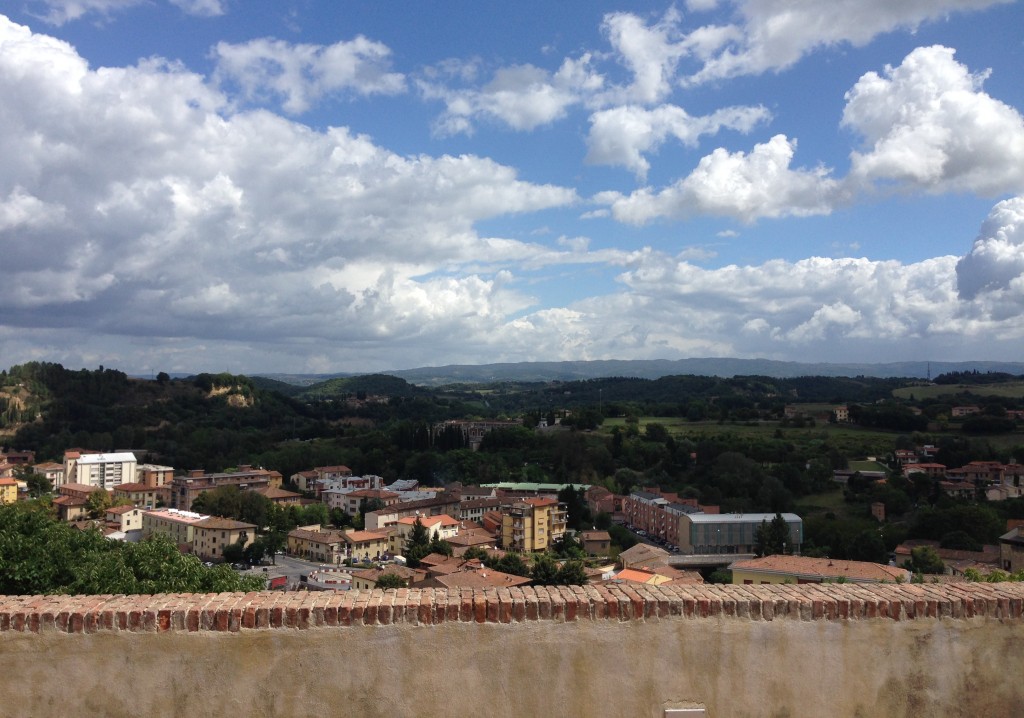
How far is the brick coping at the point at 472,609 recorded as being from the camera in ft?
17.3

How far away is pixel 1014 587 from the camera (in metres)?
5.92

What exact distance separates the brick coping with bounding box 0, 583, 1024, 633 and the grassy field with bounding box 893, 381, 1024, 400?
117 meters

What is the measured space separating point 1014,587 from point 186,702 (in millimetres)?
6792

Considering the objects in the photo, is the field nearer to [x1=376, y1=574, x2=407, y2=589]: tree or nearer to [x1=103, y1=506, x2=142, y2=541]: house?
[x1=103, y1=506, x2=142, y2=541]: house

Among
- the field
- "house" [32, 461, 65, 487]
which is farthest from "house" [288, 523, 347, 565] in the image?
the field

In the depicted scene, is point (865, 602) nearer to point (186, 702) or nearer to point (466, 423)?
point (186, 702)

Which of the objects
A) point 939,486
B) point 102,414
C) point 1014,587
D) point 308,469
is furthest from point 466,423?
point 1014,587

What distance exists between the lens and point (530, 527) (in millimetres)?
47406

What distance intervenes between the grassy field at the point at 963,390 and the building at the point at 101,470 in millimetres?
114764

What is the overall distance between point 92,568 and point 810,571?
94.4 feet

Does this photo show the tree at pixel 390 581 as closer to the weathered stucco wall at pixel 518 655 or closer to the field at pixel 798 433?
the weathered stucco wall at pixel 518 655

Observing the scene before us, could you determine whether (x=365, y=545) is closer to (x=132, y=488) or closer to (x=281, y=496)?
(x=281, y=496)

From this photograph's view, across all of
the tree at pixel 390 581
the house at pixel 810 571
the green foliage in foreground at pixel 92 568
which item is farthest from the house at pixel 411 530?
the green foliage in foreground at pixel 92 568

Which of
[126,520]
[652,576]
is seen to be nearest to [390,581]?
[652,576]
